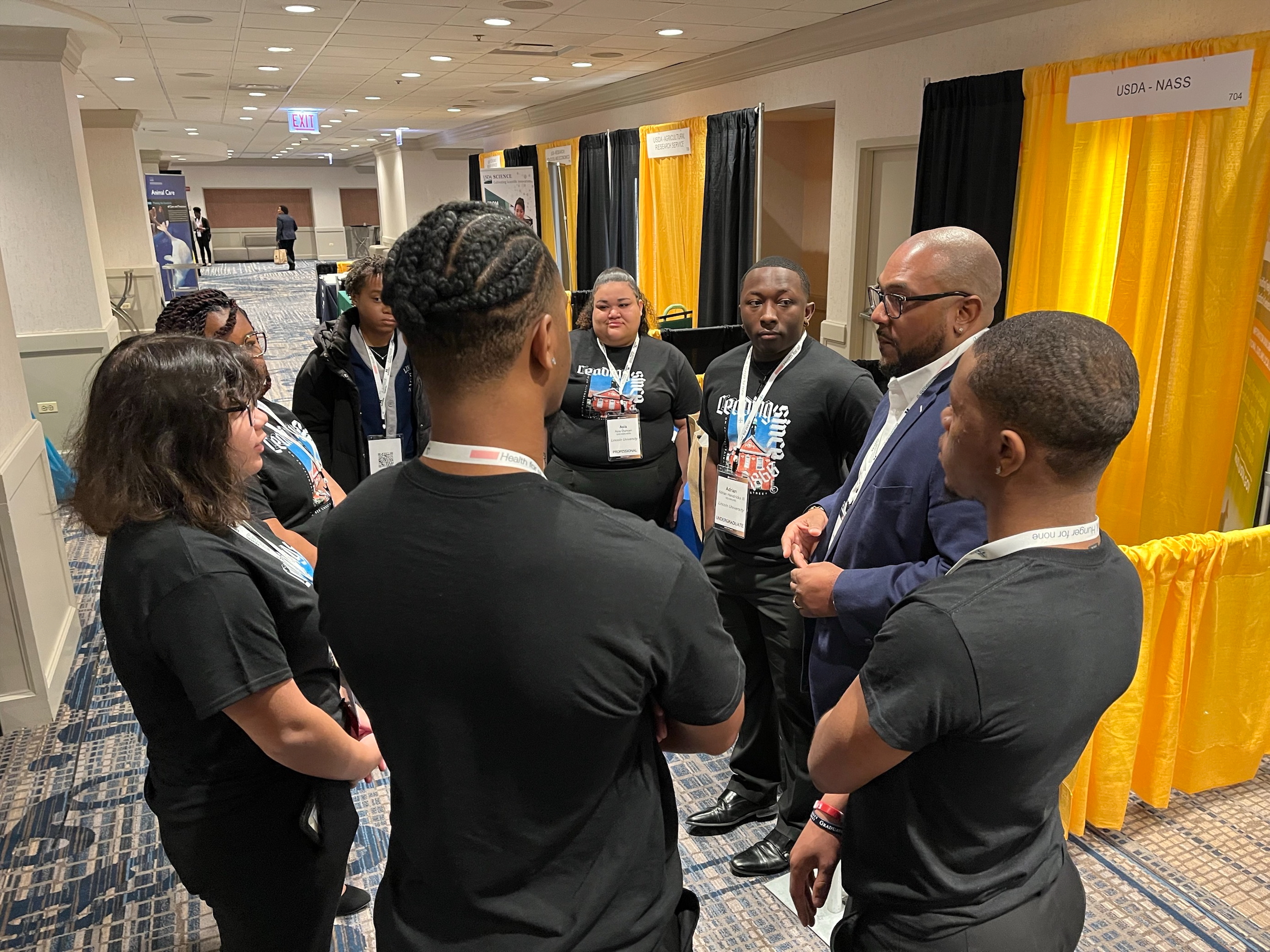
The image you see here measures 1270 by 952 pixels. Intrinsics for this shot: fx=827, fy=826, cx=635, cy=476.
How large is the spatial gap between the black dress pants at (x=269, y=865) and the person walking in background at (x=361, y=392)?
5.44 feet

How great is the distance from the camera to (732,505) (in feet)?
7.82

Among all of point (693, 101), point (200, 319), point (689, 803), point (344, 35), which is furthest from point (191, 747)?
point (693, 101)

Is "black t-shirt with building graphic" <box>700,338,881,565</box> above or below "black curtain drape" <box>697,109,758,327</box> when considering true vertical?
below

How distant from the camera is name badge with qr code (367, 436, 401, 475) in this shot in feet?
9.77

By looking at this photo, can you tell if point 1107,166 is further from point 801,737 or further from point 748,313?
point 801,737

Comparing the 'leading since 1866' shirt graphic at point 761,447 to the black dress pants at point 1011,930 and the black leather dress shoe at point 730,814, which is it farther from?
the black dress pants at point 1011,930

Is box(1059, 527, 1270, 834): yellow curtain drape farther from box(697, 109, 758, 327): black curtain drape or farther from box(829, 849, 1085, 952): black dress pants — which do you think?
box(697, 109, 758, 327): black curtain drape

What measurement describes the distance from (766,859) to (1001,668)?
160 cm

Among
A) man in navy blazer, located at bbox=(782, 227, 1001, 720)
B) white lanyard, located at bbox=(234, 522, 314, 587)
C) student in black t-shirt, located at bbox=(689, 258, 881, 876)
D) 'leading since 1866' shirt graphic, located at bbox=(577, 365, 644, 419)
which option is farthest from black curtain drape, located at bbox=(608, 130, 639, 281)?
white lanyard, located at bbox=(234, 522, 314, 587)

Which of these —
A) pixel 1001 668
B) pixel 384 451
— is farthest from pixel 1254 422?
pixel 384 451

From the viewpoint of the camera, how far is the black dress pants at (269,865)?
1.35 metres

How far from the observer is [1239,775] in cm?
260

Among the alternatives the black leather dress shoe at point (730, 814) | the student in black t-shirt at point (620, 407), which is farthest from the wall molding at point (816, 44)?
the black leather dress shoe at point (730, 814)

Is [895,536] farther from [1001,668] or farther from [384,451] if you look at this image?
[384,451]
